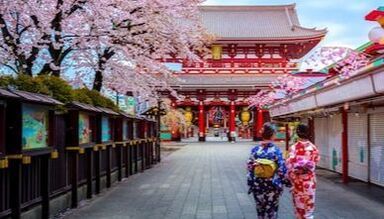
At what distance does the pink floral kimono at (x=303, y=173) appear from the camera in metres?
7.35

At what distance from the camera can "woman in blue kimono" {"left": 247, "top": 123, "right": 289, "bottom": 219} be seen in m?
7.45

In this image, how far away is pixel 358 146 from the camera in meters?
15.6

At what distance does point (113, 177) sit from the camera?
15.2 m

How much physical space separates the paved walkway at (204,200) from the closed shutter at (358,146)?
2.27 feet

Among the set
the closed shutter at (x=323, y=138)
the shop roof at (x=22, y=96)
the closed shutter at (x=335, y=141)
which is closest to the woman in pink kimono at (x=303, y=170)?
the shop roof at (x=22, y=96)

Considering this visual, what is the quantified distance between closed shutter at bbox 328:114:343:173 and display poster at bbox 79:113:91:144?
869 cm

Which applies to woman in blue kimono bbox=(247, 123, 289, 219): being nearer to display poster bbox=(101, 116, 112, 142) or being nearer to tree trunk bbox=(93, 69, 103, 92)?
display poster bbox=(101, 116, 112, 142)

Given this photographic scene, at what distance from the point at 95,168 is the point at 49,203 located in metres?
3.86

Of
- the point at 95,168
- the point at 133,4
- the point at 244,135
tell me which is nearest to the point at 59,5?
the point at 133,4

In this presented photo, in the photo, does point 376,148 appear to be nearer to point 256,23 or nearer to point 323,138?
point 323,138

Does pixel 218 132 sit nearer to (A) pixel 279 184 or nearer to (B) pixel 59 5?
(B) pixel 59 5

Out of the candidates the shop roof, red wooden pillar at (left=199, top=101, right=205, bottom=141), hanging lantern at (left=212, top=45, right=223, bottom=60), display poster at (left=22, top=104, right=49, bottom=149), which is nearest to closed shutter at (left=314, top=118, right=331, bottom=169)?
display poster at (left=22, top=104, right=49, bottom=149)

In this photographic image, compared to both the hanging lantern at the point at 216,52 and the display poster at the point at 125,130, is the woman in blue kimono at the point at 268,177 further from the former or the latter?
the hanging lantern at the point at 216,52

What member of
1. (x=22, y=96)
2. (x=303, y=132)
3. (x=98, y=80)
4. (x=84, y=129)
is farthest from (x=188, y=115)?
(x=22, y=96)
